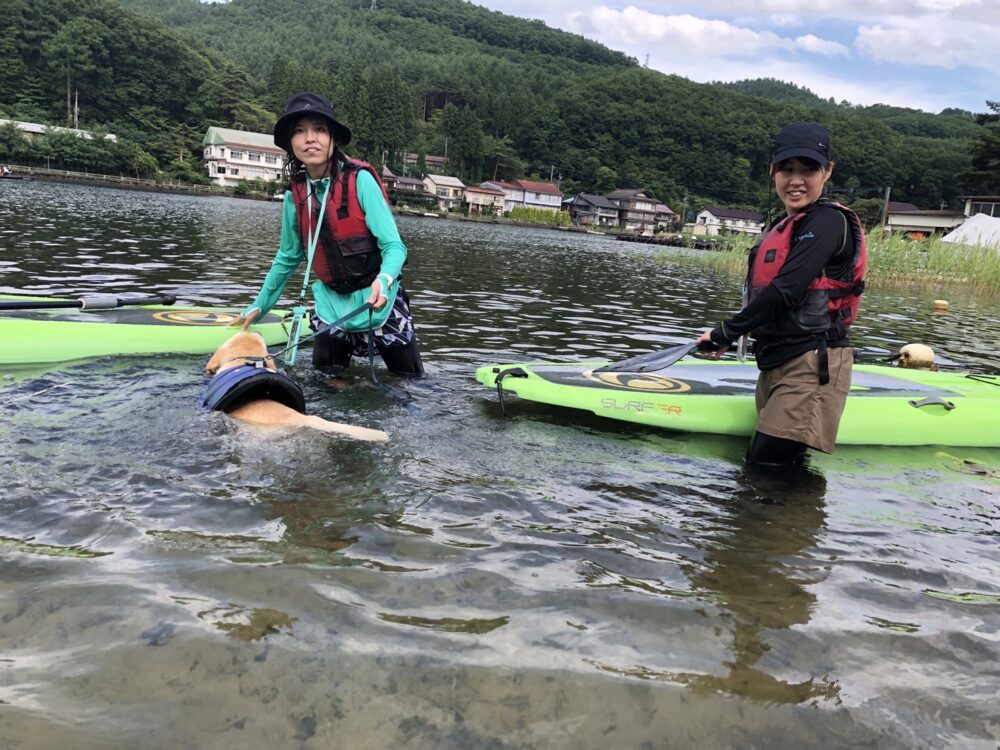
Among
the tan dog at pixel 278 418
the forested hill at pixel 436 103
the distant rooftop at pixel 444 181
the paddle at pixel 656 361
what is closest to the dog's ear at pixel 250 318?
the tan dog at pixel 278 418

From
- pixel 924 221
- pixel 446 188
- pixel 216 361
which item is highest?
pixel 446 188

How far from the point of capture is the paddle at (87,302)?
20.9 feet

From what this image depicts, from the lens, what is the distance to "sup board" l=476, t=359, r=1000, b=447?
18.3 feet

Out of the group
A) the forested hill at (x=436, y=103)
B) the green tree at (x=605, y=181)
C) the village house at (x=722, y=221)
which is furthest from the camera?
the green tree at (x=605, y=181)

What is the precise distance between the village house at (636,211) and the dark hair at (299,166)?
114 metres

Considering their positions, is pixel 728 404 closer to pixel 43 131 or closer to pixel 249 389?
pixel 249 389

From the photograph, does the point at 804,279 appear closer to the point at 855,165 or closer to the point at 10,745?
the point at 10,745

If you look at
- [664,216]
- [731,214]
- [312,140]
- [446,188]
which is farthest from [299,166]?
[664,216]

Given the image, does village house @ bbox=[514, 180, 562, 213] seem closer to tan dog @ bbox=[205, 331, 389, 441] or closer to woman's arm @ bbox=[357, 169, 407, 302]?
woman's arm @ bbox=[357, 169, 407, 302]

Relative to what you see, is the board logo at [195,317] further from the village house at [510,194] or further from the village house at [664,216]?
the village house at [664,216]

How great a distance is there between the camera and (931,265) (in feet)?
68.6

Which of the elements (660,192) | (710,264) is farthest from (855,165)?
(710,264)

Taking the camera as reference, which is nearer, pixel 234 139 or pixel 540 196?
pixel 234 139

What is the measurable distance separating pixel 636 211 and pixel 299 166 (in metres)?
115
